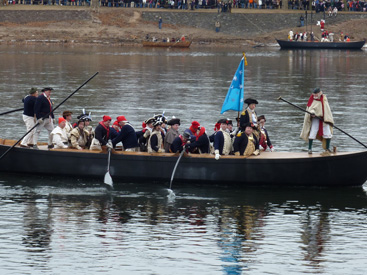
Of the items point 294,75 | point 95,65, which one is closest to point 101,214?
point 294,75

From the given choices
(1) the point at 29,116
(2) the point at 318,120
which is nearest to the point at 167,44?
(1) the point at 29,116

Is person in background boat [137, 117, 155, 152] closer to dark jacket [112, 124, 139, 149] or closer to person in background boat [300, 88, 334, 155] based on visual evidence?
dark jacket [112, 124, 139, 149]

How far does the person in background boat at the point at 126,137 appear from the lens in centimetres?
2202

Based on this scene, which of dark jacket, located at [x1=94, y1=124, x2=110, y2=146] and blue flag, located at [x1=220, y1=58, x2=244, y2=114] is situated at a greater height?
blue flag, located at [x1=220, y1=58, x2=244, y2=114]

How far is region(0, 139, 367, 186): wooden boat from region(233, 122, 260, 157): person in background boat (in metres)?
0.23

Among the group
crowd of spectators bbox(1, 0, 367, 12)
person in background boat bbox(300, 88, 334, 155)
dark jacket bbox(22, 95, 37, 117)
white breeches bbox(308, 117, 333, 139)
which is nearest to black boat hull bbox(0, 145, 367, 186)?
person in background boat bbox(300, 88, 334, 155)

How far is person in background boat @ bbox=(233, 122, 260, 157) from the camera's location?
21.5 metres

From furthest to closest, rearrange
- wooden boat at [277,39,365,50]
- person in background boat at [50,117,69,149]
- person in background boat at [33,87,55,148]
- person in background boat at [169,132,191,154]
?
wooden boat at [277,39,365,50], person in background boat at [33,87,55,148], person in background boat at [50,117,69,149], person in background boat at [169,132,191,154]

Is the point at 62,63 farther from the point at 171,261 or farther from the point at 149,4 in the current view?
the point at 171,261

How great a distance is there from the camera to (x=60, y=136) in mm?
22531

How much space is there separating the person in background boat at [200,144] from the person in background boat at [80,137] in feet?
8.79

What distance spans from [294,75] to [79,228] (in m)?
39.1

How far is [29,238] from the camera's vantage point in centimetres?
1750

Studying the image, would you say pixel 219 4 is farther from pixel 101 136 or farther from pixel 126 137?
pixel 101 136
